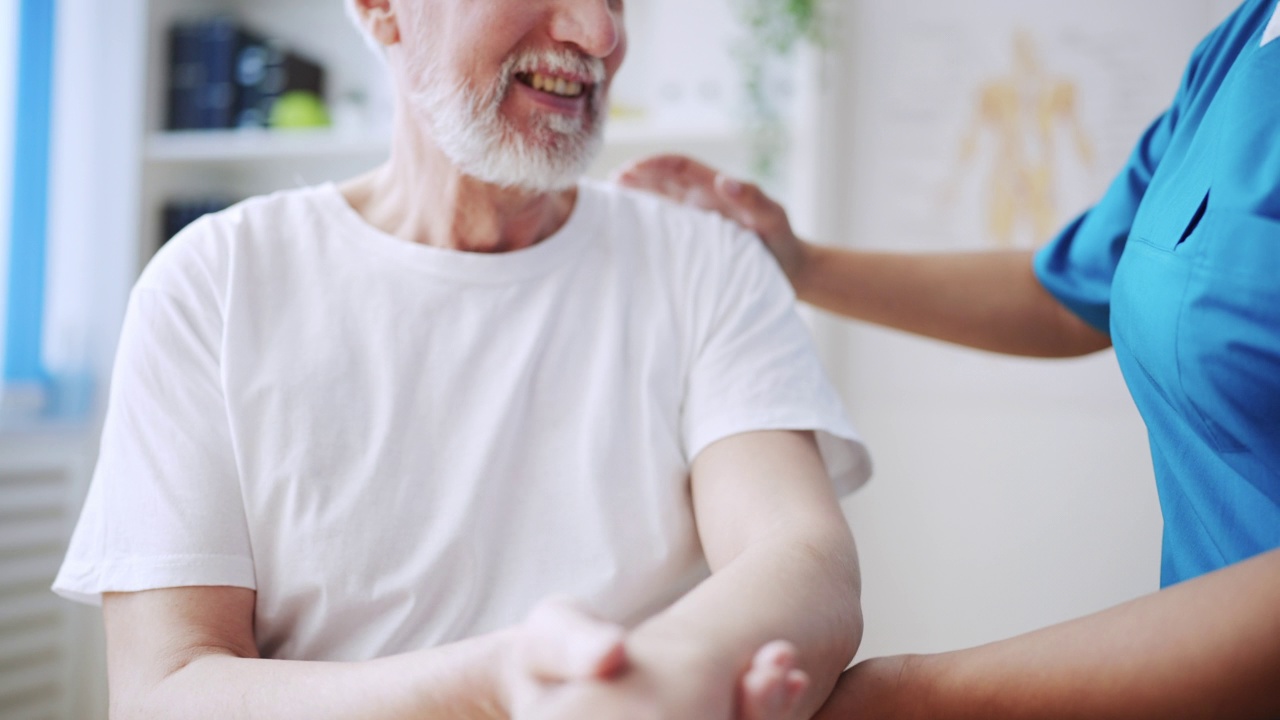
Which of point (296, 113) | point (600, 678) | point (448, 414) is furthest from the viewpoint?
point (296, 113)

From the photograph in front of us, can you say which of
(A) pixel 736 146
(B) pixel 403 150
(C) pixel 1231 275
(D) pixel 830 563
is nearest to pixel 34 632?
(B) pixel 403 150

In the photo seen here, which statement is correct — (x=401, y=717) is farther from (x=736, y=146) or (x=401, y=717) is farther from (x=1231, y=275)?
(x=736, y=146)

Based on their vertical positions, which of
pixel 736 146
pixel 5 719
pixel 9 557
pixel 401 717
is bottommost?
pixel 5 719

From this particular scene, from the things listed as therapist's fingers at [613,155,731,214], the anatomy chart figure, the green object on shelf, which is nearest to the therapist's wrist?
therapist's fingers at [613,155,731,214]

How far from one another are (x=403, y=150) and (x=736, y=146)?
1551 millimetres

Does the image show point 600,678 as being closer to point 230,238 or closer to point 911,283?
point 230,238

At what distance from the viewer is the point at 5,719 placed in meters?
2.36

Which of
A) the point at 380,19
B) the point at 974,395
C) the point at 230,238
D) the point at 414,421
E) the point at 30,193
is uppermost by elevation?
the point at 380,19

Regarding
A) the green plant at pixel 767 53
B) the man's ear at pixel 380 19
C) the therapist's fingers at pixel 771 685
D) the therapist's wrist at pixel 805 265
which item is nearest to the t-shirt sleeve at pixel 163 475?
the man's ear at pixel 380 19

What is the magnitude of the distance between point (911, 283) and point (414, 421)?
0.66 m

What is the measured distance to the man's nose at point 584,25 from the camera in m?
1.04

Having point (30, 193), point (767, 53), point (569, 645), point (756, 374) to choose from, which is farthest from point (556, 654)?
point (30, 193)

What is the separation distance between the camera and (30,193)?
2.47 m

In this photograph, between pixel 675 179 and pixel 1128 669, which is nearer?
pixel 1128 669
